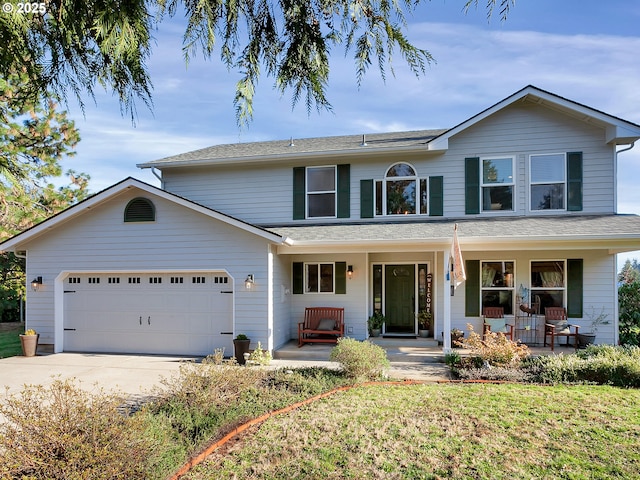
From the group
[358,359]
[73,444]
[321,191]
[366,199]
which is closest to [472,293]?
[366,199]

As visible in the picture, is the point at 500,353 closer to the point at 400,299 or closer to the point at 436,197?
the point at 400,299

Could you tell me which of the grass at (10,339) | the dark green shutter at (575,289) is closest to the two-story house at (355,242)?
the dark green shutter at (575,289)

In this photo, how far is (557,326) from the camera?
32.1 ft

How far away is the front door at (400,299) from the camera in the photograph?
11.4 metres

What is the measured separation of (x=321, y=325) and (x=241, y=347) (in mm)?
2324

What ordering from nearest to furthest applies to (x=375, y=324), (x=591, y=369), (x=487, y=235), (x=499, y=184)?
(x=591, y=369) < (x=487, y=235) < (x=499, y=184) < (x=375, y=324)

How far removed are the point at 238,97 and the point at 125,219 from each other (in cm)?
859

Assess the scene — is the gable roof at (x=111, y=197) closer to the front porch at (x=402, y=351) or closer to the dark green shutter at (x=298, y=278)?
the dark green shutter at (x=298, y=278)

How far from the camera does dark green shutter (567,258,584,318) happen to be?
393 inches

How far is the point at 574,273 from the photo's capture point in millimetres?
10055

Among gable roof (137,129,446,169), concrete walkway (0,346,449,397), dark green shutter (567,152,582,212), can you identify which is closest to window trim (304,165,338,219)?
gable roof (137,129,446,169)

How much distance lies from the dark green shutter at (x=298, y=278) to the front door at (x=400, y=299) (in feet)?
7.71

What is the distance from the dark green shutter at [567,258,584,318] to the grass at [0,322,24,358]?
13759mm

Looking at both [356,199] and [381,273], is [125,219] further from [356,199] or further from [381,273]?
[381,273]
